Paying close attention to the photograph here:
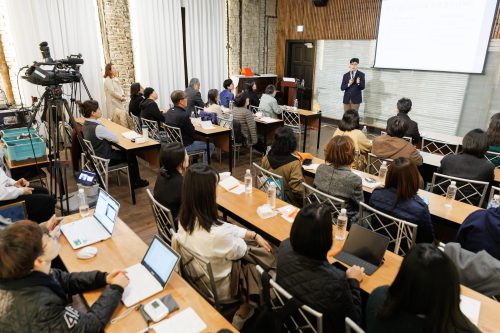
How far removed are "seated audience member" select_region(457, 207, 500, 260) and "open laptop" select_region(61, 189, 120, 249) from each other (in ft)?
7.23

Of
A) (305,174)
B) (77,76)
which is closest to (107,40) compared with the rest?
(77,76)

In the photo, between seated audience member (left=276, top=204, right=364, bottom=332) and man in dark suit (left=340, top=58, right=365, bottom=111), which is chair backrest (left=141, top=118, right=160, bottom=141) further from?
man in dark suit (left=340, top=58, right=365, bottom=111)

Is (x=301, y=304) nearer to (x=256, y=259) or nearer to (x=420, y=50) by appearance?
(x=256, y=259)

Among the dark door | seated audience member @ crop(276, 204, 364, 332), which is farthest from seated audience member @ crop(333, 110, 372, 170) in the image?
the dark door

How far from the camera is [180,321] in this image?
60.7 inches

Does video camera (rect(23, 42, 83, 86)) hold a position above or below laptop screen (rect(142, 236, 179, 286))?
above

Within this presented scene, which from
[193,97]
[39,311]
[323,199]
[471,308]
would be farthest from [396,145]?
[193,97]

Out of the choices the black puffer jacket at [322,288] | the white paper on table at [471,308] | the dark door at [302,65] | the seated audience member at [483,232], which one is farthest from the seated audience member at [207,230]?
the dark door at [302,65]

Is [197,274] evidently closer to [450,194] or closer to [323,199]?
[323,199]

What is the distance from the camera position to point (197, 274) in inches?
78.1

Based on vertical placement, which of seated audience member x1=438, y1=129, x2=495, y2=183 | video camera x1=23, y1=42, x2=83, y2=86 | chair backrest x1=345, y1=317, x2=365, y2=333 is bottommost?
chair backrest x1=345, y1=317, x2=365, y2=333

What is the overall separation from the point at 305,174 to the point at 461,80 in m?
4.91

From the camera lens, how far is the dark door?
9039 mm

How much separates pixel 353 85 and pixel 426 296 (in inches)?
273
